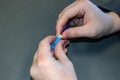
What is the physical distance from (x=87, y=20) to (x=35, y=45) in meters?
0.19

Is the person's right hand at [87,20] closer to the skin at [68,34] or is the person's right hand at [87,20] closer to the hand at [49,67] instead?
the skin at [68,34]

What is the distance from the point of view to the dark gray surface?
657 millimetres

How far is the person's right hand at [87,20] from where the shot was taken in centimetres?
68

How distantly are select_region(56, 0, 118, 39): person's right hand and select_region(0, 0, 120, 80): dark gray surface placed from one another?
0.12 feet

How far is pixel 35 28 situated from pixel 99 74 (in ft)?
0.88

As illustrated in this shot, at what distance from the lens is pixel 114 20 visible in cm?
76

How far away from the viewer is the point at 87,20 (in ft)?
2.36

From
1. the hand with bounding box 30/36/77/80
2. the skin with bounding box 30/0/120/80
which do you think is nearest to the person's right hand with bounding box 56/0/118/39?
the skin with bounding box 30/0/120/80

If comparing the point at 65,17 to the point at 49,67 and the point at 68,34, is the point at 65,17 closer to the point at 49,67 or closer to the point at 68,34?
the point at 68,34

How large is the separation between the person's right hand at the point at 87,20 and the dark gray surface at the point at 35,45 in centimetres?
4

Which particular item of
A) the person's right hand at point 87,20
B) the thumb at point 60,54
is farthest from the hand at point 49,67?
the person's right hand at point 87,20

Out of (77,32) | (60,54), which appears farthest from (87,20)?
(60,54)

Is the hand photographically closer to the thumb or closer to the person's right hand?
the thumb

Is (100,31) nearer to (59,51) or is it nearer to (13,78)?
(59,51)
